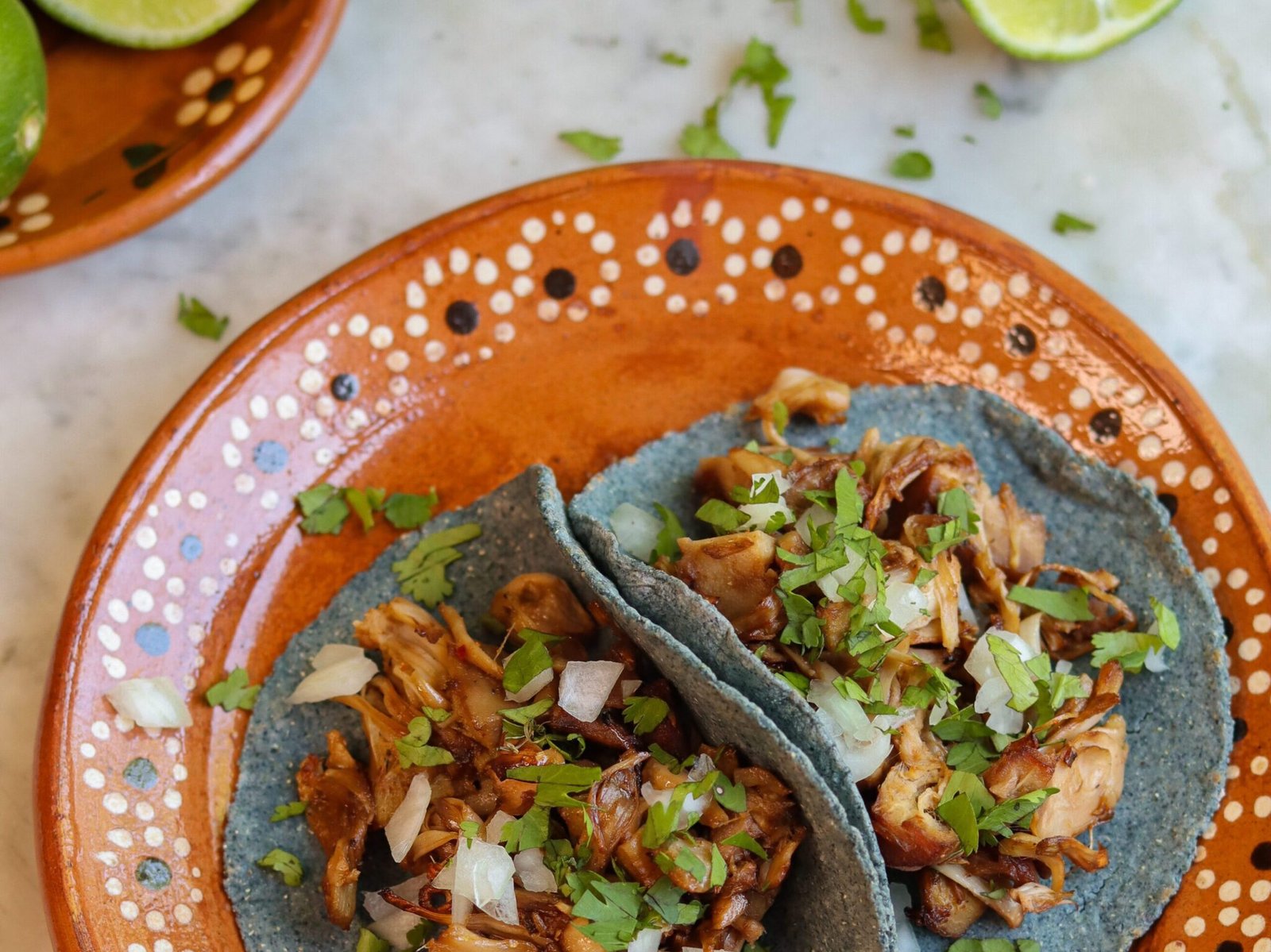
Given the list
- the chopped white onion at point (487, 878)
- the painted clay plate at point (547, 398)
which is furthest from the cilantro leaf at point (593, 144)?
the chopped white onion at point (487, 878)

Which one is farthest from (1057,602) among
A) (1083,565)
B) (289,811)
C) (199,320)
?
(199,320)

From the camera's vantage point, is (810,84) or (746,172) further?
(810,84)

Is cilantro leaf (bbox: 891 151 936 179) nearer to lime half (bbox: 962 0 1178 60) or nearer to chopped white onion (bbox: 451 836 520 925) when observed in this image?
lime half (bbox: 962 0 1178 60)

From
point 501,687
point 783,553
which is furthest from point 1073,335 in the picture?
point 501,687

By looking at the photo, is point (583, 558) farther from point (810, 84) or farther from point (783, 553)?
point (810, 84)

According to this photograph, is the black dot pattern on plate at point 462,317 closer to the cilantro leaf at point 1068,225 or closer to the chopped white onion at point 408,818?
the chopped white onion at point 408,818

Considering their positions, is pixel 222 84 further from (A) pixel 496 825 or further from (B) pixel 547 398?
(A) pixel 496 825

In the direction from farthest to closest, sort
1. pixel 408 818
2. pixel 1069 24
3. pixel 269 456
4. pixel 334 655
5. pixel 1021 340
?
1. pixel 1069 24
2. pixel 1021 340
3. pixel 269 456
4. pixel 334 655
5. pixel 408 818
